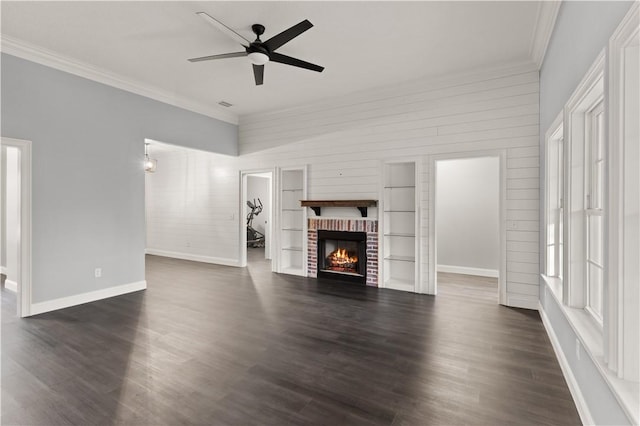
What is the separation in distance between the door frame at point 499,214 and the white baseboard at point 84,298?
14.7 ft

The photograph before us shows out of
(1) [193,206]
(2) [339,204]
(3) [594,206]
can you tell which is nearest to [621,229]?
(3) [594,206]

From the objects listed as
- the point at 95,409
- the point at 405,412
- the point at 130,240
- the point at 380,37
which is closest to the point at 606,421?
the point at 405,412

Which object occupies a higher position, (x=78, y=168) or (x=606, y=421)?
(x=78, y=168)

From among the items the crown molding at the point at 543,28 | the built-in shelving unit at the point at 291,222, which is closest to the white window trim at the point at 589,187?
the crown molding at the point at 543,28

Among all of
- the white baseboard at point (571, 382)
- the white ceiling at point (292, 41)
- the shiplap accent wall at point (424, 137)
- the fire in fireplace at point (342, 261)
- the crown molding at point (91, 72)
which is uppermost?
the white ceiling at point (292, 41)

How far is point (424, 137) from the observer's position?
16.1 ft

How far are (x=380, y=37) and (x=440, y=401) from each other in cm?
357

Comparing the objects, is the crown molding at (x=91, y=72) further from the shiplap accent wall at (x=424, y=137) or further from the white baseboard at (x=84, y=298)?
the white baseboard at (x=84, y=298)

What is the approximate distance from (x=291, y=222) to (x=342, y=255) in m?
1.37

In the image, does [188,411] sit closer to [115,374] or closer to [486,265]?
[115,374]

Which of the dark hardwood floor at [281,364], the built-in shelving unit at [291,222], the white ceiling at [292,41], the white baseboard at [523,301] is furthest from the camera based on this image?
the built-in shelving unit at [291,222]

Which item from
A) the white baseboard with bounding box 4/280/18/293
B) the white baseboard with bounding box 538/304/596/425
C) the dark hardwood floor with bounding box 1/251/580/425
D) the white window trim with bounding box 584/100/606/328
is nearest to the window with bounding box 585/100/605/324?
the white window trim with bounding box 584/100/606/328

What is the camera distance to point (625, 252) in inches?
56.4

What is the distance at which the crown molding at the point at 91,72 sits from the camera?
376 cm
